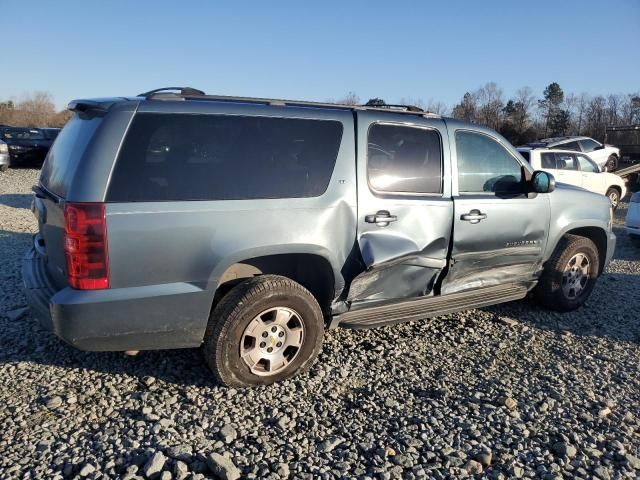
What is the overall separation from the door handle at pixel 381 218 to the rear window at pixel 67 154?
6.23ft

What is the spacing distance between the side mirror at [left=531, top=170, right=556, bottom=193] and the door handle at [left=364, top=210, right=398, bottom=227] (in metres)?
1.60

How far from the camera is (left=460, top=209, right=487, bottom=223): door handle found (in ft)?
13.6

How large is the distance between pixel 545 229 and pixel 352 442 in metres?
2.99

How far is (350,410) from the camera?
3230mm

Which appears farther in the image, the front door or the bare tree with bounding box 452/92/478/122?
the bare tree with bounding box 452/92/478/122

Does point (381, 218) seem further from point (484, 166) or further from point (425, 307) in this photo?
point (484, 166)

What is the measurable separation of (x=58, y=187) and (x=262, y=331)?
1603 millimetres

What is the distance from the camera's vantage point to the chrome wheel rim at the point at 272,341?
3.37 meters

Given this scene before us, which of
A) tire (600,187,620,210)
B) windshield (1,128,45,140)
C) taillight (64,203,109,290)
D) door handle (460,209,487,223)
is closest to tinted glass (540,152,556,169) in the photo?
tire (600,187,620,210)

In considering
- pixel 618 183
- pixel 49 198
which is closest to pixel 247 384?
pixel 49 198

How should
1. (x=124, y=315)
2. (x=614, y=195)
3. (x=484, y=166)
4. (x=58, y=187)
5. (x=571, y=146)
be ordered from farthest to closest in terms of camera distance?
1. (x=571, y=146)
2. (x=614, y=195)
3. (x=484, y=166)
4. (x=58, y=187)
5. (x=124, y=315)

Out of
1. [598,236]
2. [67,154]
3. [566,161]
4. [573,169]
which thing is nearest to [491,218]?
[598,236]

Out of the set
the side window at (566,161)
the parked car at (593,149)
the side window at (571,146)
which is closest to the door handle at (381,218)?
the side window at (566,161)

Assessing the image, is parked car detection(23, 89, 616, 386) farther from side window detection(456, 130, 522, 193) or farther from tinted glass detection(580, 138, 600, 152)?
tinted glass detection(580, 138, 600, 152)
